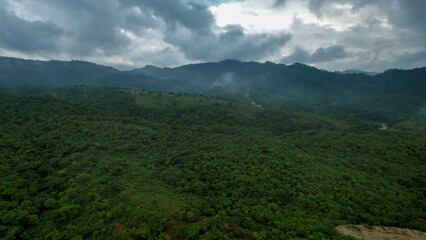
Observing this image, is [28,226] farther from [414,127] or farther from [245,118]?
[414,127]

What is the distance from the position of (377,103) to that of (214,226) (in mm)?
232233

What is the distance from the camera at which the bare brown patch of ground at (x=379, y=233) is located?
99.1 feet

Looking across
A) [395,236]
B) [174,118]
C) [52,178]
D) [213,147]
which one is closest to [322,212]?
[395,236]

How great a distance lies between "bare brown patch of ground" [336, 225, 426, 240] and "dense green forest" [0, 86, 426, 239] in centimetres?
195

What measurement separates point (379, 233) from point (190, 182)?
35.6m

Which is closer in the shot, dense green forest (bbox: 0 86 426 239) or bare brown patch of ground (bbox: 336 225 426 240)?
bare brown patch of ground (bbox: 336 225 426 240)

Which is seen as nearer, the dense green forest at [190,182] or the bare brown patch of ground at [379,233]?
the bare brown patch of ground at [379,233]

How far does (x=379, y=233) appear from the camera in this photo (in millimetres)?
31500

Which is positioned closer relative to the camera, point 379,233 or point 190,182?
point 379,233

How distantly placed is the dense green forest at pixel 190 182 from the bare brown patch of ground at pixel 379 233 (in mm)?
1948

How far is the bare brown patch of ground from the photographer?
30.2 metres

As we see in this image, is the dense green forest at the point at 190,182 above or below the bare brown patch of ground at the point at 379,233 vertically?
above

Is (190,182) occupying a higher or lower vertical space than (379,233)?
A: higher

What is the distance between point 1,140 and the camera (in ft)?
176
